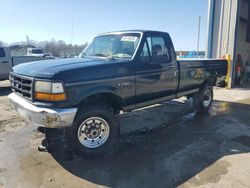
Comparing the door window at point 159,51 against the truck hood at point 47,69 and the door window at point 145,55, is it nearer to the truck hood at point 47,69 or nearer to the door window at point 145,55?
the door window at point 145,55

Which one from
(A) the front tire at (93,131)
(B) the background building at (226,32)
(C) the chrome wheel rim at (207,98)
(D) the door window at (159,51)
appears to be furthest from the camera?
(B) the background building at (226,32)

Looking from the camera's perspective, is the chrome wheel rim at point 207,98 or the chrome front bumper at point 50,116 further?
the chrome wheel rim at point 207,98

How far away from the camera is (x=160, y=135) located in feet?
17.4

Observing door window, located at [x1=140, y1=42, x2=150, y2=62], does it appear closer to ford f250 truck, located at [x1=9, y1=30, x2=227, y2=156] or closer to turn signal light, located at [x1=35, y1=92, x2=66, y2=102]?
ford f250 truck, located at [x1=9, y1=30, x2=227, y2=156]

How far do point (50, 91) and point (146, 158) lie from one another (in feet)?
6.13

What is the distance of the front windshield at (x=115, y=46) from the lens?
491cm

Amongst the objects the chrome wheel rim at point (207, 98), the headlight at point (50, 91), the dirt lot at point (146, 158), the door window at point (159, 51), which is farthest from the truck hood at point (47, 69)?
the chrome wheel rim at point (207, 98)

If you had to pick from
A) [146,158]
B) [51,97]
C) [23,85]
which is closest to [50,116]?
[51,97]

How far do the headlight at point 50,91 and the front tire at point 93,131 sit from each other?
1.61 ft

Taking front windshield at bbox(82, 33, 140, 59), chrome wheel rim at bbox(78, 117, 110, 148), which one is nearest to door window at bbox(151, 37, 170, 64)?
front windshield at bbox(82, 33, 140, 59)

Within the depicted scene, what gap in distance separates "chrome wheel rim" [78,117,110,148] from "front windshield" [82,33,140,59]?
1373mm

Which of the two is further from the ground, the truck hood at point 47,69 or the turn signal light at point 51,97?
the truck hood at point 47,69

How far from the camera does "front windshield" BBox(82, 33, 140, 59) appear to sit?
4905 millimetres

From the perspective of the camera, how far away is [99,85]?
410 centimetres
